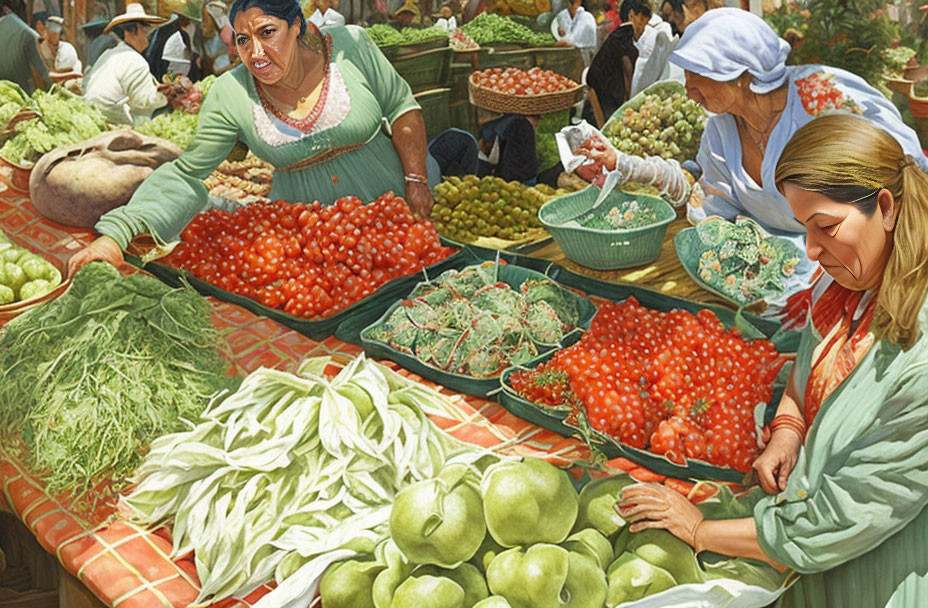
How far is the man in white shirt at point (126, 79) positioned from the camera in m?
3.12

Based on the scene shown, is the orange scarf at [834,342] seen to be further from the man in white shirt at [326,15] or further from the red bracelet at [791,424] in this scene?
the man in white shirt at [326,15]

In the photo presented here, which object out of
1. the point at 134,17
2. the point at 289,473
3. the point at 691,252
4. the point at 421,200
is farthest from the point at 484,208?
the point at 134,17

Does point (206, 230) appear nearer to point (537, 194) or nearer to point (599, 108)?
point (537, 194)

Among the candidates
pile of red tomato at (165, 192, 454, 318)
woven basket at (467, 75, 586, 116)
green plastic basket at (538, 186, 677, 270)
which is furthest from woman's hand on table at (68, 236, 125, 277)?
green plastic basket at (538, 186, 677, 270)

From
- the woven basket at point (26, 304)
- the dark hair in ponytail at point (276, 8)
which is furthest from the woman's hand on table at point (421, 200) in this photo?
the woven basket at point (26, 304)

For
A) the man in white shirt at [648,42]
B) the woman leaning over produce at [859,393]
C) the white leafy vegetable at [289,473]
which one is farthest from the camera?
the man in white shirt at [648,42]

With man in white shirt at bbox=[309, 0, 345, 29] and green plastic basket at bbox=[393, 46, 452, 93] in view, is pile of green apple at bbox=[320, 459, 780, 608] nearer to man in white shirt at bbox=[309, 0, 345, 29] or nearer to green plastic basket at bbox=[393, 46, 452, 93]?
green plastic basket at bbox=[393, 46, 452, 93]

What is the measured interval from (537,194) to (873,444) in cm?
134

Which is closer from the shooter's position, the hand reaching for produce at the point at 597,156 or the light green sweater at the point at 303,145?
the hand reaching for produce at the point at 597,156

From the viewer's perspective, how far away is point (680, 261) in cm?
238

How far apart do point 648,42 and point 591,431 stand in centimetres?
102

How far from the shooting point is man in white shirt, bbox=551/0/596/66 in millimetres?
2480

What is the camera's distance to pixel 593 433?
2.12 meters

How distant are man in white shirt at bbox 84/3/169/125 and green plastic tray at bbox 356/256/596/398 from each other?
125cm
